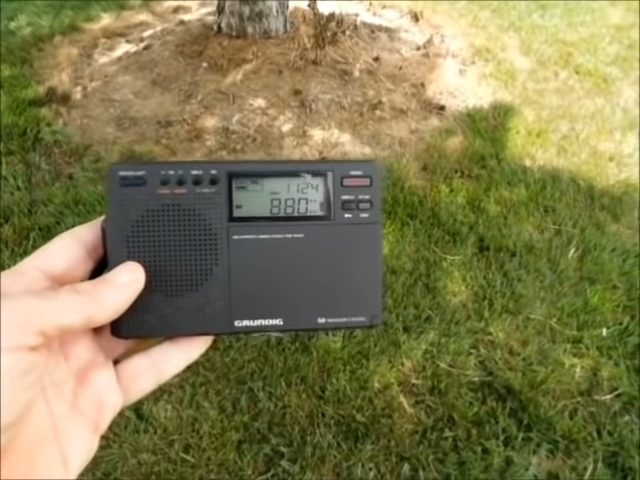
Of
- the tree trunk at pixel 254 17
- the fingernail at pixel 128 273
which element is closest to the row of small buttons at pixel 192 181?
the fingernail at pixel 128 273

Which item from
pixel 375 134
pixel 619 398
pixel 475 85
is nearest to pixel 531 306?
pixel 619 398

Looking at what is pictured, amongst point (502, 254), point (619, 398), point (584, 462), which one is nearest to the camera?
point (584, 462)

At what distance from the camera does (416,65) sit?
3682 mm

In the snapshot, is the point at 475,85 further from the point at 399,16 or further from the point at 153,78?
the point at 153,78

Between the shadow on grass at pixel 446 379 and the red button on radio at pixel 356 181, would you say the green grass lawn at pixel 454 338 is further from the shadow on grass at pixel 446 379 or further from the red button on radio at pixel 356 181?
the red button on radio at pixel 356 181

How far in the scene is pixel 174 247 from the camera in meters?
1.66

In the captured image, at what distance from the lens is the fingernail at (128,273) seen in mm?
1549

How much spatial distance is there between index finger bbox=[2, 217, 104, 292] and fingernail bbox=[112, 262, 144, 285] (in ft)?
0.50

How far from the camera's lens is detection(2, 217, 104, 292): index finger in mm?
1612

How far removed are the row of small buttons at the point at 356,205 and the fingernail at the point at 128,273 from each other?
1.51 feet

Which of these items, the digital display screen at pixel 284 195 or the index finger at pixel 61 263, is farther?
the digital display screen at pixel 284 195

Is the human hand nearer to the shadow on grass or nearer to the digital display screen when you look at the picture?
the digital display screen

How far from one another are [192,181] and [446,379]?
108cm

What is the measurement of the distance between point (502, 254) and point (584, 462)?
0.80 meters
